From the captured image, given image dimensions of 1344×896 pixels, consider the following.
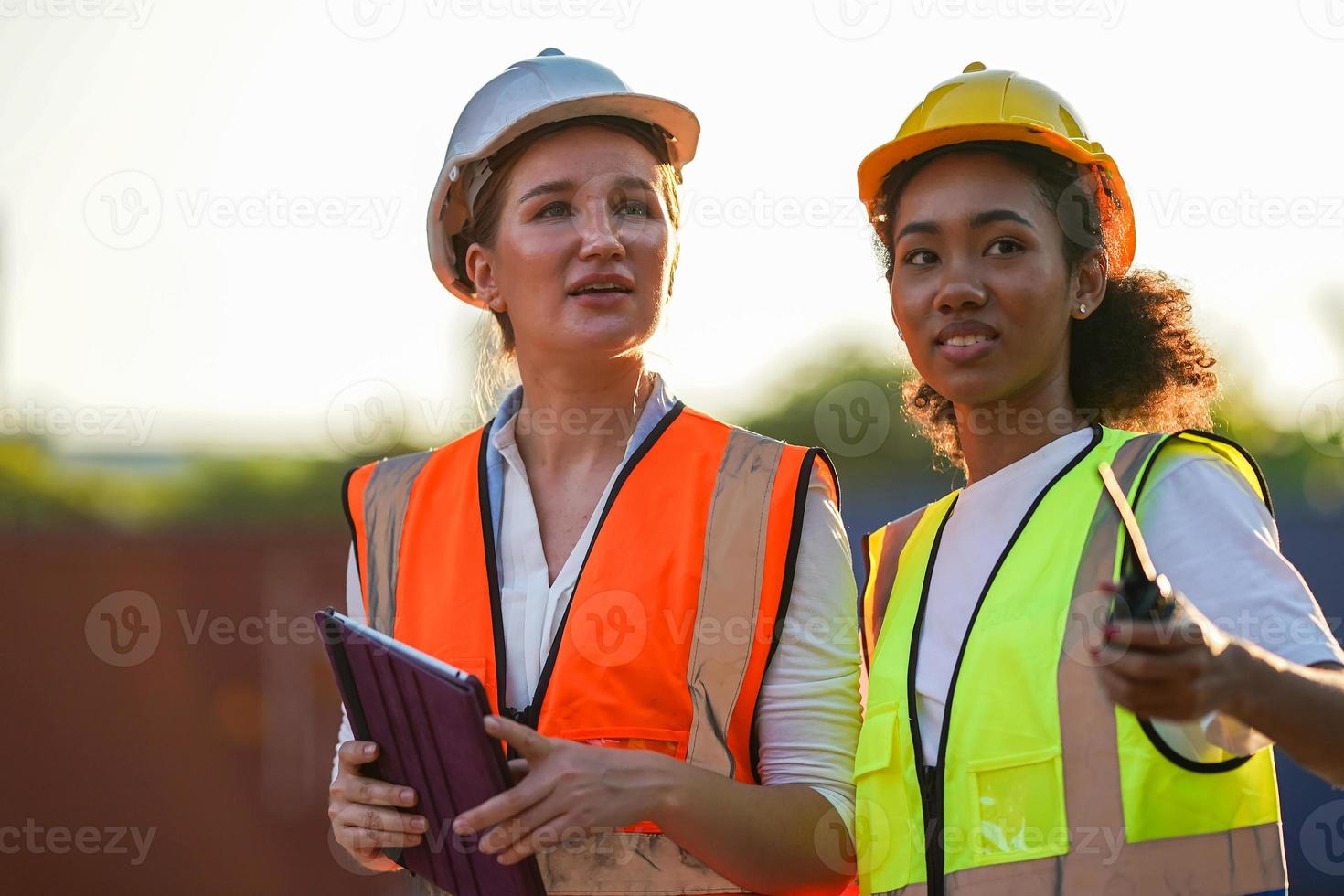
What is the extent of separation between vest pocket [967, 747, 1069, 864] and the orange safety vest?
0.49m

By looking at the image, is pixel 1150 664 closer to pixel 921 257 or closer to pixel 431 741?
pixel 431 741

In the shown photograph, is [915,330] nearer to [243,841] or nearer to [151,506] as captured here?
[243,841]

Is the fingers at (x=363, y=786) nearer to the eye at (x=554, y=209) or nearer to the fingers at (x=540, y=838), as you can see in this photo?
the fingers at (x=540, y=838)

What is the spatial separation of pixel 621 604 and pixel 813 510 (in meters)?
0.48

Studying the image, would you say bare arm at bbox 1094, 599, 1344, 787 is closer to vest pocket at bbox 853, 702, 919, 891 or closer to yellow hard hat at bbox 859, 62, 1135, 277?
vest pocket at bbox 853, 702, 919, 891

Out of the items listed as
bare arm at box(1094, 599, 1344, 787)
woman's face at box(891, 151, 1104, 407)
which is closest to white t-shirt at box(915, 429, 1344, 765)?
bare arm at box(1094, 599, 1344, 787)

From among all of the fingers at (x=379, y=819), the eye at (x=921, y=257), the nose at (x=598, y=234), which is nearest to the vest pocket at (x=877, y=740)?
the fingers at (x=379, y=819)

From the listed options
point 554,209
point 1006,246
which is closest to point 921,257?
point 1006,246

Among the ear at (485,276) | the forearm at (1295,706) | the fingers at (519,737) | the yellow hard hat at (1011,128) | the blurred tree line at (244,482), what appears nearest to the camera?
the forearm at (1295,706)

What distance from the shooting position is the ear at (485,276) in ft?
11.1

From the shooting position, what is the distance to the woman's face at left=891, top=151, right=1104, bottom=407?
10.0ft

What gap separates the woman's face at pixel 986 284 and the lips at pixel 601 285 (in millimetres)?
648

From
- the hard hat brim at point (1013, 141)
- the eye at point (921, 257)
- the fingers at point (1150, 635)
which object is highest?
the hard hat brim at point (1013, 141)

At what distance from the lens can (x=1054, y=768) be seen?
8.37 ft
